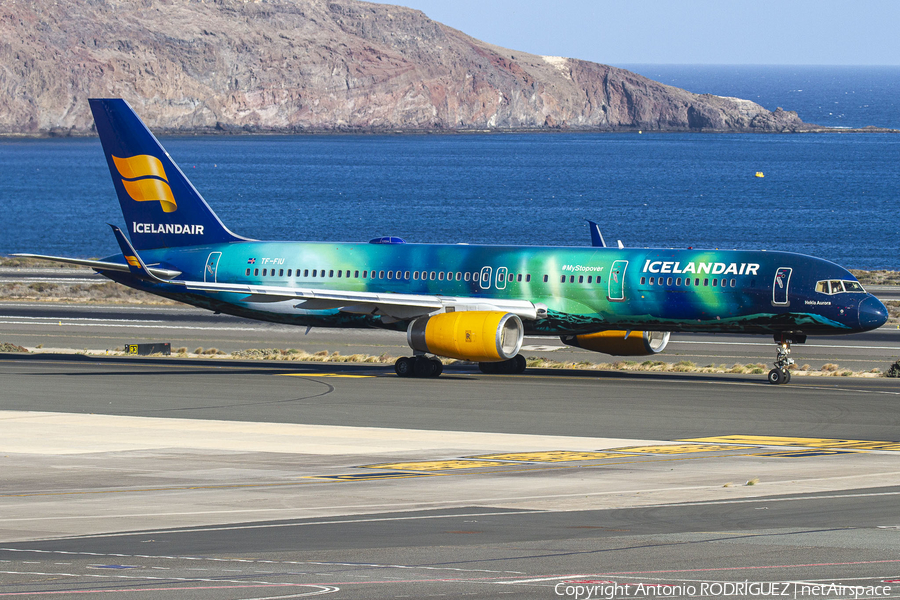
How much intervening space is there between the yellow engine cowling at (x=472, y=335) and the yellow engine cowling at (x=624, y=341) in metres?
3.32

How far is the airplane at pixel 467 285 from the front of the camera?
122 ft

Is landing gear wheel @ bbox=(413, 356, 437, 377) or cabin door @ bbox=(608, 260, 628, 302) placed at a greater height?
cabin door @ bbox=(608, 260, 628, 302)

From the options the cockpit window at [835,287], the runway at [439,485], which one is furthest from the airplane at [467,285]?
the runway at [439,485]

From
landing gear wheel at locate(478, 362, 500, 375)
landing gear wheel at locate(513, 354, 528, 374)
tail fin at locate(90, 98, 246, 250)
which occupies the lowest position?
landing gear wheel at locate(478, 362, 500, 375)

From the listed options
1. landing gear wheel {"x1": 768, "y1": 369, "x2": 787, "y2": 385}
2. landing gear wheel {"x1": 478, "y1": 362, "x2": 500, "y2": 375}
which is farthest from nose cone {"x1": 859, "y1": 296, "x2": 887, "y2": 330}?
landing gear wheel {"x1": 478, "y1": 362, "x2": 500, "y2": 375}

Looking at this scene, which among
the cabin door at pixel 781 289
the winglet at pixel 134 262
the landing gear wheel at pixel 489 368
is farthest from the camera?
the landing gear wheel at pixel 489 368

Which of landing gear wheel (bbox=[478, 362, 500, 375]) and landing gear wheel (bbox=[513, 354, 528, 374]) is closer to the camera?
landing gear wheel (bbox=[513, 354, 528, 374])

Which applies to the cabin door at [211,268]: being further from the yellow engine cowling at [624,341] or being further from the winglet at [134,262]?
the yellow engine cowling at [624,341]

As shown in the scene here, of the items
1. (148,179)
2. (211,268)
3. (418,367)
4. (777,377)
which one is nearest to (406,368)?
(418,367)

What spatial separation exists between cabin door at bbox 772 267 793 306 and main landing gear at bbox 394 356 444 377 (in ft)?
36.8

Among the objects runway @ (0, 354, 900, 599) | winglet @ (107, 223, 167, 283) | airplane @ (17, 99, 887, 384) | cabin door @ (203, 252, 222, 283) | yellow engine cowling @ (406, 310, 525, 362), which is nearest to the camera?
runway @ (0, 354, 900, 599)

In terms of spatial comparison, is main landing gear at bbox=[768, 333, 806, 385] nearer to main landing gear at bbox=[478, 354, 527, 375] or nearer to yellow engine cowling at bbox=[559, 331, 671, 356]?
yellow engine cowling at bbox=[559, 331, 671, 356]

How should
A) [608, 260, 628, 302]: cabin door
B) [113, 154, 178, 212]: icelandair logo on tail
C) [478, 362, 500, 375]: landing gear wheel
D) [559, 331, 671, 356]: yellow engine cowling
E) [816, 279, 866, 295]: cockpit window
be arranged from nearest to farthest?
[816, 279, 866, 295]: cockpit window → [608, 260, 628, 302]: cabin door → [559, 331, 671, 356]: yellow engine cowling → [478, 362, 500, 375]: landing gear wheel → [113, 154, 178, 212]: icelandair logo on tail

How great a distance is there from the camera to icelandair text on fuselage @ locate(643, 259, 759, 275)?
37.6m
